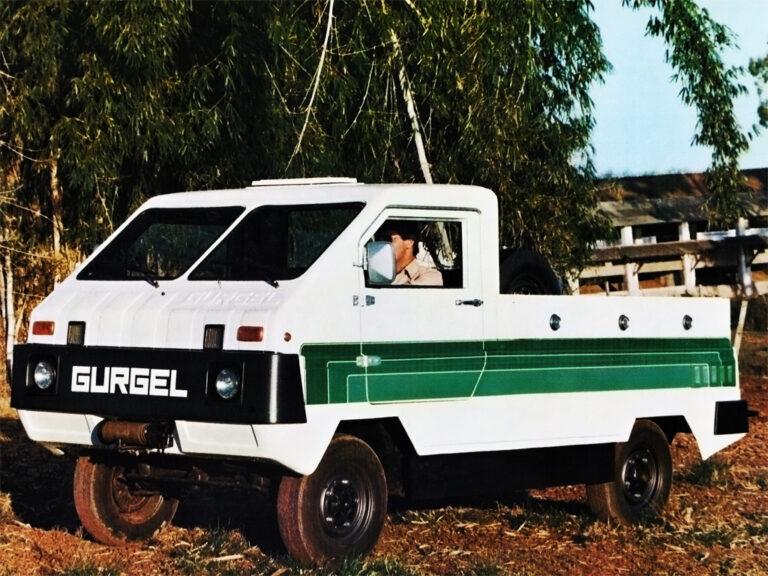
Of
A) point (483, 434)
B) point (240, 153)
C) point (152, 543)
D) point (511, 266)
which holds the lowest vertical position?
point (152, 543)

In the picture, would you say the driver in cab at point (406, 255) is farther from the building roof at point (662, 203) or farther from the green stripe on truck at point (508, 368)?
the building roof at point (662, 203)

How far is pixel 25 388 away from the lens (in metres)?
8.29

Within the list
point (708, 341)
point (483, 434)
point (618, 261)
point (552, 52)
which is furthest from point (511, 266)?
point (618, 261)

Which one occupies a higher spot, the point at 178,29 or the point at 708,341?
the point at 178,29

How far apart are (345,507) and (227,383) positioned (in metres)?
1.05

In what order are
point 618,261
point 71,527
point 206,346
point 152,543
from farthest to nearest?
1. point 618,261
2. point 71,527
3. point 152,543
4. point 206,346

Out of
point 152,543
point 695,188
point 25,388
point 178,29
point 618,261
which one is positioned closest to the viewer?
point 25,388

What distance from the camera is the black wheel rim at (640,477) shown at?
994 centimetres

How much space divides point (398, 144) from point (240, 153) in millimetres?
1567

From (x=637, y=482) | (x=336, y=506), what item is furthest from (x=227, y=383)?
(x=637, y=482)

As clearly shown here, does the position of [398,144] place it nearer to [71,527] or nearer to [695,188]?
[71,527]

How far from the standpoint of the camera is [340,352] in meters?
7.82

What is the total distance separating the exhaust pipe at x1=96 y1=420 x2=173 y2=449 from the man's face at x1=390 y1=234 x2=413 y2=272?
5.39ft

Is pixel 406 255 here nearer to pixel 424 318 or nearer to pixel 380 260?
pixel 424 318
